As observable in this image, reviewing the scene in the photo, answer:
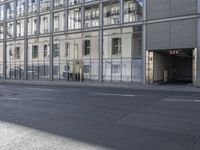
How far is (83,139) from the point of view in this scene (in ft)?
26.0

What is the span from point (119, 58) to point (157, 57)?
14.4 ft

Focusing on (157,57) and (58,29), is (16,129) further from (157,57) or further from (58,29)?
(58,29)

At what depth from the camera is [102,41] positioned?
129 ft

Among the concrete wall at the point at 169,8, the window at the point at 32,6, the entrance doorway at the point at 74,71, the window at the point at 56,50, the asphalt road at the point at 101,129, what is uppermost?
the window at the point at 32,6

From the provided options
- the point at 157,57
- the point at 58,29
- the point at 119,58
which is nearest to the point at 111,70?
the point at 119,58

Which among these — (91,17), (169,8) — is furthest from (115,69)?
(169,8)

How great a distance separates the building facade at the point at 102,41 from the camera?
33.2m

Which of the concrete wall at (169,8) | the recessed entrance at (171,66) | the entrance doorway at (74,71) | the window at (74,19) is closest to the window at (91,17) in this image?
the window at (74,19)

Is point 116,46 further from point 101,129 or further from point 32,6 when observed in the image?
point 101,129

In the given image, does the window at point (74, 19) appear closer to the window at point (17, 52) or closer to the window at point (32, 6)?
the window at point (32, 6)

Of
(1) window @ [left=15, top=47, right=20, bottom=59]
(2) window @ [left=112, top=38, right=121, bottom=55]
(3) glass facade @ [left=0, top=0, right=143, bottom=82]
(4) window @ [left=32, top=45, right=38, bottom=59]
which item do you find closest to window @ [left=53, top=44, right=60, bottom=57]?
(3) glass facade @ [left=0, top=0, right=143, bottom=82]

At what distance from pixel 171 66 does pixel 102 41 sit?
950 cm

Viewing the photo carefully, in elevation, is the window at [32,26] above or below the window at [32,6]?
below

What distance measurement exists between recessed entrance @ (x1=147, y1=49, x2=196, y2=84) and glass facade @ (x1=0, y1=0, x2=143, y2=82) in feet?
4.37
